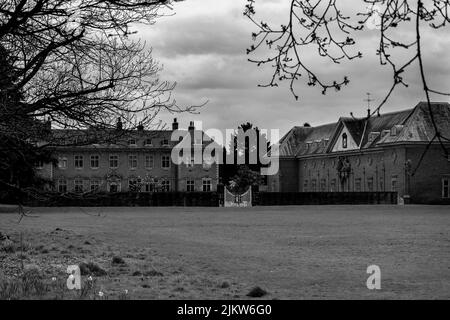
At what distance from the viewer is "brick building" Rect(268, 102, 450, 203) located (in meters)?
68.5

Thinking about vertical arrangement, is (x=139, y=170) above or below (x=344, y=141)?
below

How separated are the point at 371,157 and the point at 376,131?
9.55 feet

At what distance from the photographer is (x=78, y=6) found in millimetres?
12492

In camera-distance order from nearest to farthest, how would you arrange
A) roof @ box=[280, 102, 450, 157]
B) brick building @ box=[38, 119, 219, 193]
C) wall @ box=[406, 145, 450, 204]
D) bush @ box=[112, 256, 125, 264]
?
bush @ box=[112, 256, 125, 264]
wall @ box=[406, 145, 450, 204]
roof @ box=[280, 102, 450, 157]
brick building @ box=[38, 119, 219, 193]

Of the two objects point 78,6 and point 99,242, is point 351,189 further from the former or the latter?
point 78,6

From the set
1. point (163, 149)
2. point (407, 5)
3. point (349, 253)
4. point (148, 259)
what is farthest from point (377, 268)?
point (163, 149)

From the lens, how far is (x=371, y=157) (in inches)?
3014

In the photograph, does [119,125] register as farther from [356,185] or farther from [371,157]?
[356,185]

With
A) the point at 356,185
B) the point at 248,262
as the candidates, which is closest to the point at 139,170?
the point at 356,185

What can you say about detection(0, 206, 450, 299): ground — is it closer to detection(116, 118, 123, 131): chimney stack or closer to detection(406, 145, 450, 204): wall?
detection(116, 118, 123, 131): chimney stack

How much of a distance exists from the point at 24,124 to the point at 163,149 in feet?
255

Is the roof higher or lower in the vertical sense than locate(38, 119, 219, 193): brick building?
higher

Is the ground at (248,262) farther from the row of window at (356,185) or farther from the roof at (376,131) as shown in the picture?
the row of window at (356,185)

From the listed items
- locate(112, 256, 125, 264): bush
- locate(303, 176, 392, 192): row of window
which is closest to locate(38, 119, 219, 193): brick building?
locate(303, 176, 392, 192): row of window
